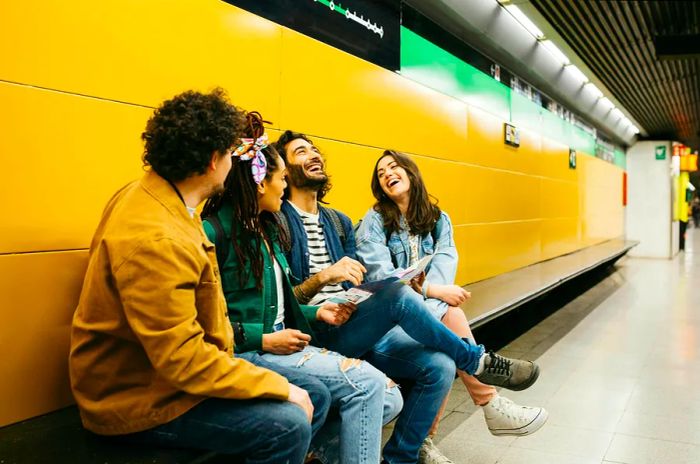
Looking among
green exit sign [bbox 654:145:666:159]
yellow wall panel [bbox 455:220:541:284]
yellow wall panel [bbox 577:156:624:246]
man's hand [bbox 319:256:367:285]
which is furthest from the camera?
green exit sign [bbox 654:145:666:159]

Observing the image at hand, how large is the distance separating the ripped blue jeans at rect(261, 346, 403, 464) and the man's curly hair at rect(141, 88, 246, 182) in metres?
0.70

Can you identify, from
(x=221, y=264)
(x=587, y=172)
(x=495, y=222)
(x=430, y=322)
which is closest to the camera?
(x=221, y=264)

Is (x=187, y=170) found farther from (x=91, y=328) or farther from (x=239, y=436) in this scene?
(x=239, y=436)

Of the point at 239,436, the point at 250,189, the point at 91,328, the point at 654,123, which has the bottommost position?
the point at 239,436

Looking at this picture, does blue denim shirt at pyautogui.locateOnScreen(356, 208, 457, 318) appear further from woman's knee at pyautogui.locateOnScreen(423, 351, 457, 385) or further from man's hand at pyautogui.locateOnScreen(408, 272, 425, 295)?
woman's knee at pyautogui.locateOnScreen(423, 351, 457, 385)

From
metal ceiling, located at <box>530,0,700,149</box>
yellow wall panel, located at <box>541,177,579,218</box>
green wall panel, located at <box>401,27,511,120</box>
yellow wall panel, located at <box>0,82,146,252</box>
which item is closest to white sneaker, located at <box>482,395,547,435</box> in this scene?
yellow wall panel, located at <box>0,82,146,252</box>

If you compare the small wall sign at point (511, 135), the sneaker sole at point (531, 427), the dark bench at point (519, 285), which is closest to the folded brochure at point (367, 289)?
the sneaker sole at point (531, 427)

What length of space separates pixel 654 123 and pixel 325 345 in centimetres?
1183

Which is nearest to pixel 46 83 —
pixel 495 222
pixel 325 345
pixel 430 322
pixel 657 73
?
pixel 325 345

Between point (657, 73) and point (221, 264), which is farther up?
point (657, 73)

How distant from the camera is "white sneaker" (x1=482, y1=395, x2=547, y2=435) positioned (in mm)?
2383

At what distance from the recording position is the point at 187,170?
1440 millimetres

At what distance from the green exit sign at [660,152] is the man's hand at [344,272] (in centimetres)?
1369

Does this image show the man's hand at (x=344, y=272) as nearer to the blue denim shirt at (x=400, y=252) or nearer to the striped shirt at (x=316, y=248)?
the striped shirt at (x=316, y=248)
